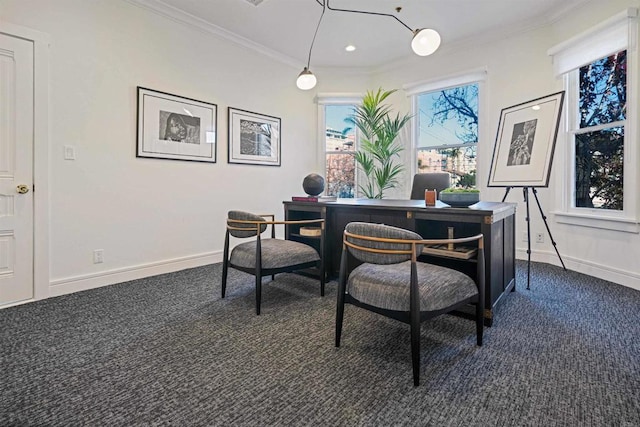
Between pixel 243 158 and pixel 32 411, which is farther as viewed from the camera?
pixel 243 158

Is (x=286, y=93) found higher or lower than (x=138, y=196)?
higher

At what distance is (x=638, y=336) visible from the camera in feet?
6.56

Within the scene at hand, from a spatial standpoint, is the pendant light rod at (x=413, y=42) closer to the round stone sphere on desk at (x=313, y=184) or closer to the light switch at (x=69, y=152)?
the round stone sphere on desk at (x=313, y=184)

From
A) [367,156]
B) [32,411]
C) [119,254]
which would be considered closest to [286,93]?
[367,156]

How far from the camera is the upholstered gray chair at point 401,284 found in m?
1.54

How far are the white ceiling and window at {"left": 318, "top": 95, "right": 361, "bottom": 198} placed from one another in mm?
881

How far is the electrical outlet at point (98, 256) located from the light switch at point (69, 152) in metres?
0.87

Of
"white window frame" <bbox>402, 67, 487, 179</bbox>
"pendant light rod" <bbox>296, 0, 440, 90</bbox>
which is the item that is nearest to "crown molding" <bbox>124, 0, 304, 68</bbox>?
"pendant light rod" <bbox>296, 0, 440, 90</bbox>

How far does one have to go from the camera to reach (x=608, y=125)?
3.30m

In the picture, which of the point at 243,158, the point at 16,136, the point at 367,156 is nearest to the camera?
the point at 16,136

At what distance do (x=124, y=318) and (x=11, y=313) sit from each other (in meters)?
0.88

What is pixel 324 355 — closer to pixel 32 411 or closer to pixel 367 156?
pixel 32 411

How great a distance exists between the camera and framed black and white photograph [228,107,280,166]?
4254 mm

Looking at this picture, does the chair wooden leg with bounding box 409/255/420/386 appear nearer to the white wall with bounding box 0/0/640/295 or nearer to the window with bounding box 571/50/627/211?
the white wall with bounding box 0/0/640/295
